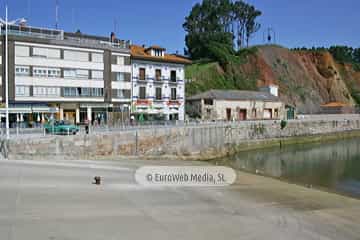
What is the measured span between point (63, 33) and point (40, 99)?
9.16 metres

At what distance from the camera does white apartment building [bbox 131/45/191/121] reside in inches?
1823

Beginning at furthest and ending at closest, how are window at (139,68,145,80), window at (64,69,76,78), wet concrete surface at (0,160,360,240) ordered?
window at (139,68,145,80)
window at (64,69,76,78)
wet concrete surface at (0,160,360,240)

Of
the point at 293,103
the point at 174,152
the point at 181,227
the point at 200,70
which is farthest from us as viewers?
the point at 293,103

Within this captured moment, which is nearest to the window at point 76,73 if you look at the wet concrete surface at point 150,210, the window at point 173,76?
the window at point 173,76

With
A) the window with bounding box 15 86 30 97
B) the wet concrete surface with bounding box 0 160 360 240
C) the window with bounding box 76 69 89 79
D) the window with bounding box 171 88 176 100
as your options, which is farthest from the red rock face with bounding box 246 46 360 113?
the wet concrete surface with bounding box 0 160 360 240

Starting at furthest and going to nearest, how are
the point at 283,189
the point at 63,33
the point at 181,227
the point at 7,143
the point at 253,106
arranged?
the point at 253,106
the point at 63,33
the point at 7,143
the point at 283,189
the point at 181,227

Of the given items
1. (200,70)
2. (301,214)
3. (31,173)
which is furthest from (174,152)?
(200,70)

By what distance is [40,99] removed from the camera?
39.8 metres

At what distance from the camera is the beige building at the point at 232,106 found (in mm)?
53562

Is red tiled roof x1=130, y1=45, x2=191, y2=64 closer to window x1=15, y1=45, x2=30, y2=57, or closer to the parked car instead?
window x1=15, y1=45, x2=30, y2=57

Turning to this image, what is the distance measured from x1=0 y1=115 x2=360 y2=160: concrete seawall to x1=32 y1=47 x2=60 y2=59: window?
53.9 feet

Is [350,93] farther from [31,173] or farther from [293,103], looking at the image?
[31,173]

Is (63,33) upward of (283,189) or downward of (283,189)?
upward

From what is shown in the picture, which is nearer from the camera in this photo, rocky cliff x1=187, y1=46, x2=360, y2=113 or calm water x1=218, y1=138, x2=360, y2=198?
calm water x1=218, y1=138, x2=360, y2=198
